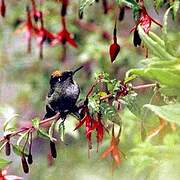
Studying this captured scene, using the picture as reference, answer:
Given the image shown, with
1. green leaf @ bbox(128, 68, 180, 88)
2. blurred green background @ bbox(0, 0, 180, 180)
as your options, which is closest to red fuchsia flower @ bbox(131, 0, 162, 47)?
green leaf @ bbox(128, 68, 180, 88)

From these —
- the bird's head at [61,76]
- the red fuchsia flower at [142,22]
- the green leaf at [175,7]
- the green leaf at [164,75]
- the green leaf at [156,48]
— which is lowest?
the bird's head at [61,76]

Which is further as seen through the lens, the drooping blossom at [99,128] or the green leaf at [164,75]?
the drooping blossom at [99,128]

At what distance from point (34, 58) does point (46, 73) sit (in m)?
0.14

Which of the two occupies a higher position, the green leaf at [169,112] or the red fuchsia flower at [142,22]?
the red fuchsia flower at [142,22]

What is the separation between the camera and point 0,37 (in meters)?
2.97

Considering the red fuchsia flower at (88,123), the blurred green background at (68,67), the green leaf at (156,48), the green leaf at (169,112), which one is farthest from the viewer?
the blurred green background at (68,67)

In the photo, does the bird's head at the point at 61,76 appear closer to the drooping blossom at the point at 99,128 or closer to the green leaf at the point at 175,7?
the drooping blossom at the point at 99,128

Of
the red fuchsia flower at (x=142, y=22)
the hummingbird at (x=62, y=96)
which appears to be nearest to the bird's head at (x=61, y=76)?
the hummingbird at (x=62, y=96)

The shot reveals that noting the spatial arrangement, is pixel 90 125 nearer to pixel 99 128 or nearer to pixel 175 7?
pixel 99 128

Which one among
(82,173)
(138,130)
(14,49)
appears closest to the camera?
(138,130)

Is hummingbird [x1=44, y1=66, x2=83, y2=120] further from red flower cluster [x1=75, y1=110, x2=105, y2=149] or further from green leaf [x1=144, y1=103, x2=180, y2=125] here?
green leaf [x1=144, y1=103, x2=180, y2=125]

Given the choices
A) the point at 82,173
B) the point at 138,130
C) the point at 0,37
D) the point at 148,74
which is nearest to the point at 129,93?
the point at 148,74

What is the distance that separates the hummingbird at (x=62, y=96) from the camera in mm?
1169

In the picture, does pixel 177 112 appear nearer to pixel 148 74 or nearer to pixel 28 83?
pixel 148 74
